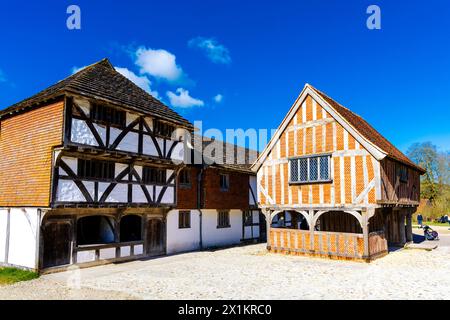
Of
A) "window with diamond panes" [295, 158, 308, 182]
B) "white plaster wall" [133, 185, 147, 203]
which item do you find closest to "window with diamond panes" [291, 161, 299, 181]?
"window with diamond panes" [295, 158, 308, 182]

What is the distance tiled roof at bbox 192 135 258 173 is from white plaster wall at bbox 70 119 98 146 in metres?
8.93

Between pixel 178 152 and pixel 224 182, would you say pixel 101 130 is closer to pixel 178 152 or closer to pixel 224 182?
pixel 178 152

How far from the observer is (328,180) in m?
17.0

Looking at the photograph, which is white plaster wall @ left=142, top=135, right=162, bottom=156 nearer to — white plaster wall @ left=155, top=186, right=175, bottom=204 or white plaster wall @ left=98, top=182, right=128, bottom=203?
white plaster wall @ left=155, top=186, right=175, bottom=204

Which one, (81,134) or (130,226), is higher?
(81,134)

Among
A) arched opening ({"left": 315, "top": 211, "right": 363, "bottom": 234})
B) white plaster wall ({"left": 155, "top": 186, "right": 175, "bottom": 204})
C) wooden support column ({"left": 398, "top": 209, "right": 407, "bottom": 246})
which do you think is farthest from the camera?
wooden support column ({"left": 398, "top": 209, "right": 407, "bottom": 246})

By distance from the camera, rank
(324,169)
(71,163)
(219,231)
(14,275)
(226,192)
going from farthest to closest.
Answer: (226,192), (219,231), (324,169), (71,163), (14,275)

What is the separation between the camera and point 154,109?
17.5 metres

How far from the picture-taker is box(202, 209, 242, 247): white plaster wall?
21.8 metres

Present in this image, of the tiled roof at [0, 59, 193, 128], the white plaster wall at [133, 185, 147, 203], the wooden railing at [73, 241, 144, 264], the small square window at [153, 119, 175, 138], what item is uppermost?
the tiled roof at [0, 59, 193, 128]

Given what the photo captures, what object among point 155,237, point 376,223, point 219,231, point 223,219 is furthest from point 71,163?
point 376,223

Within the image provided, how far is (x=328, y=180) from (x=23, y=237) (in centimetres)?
1367

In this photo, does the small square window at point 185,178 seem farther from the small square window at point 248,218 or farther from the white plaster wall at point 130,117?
the small square window at point 248,218
